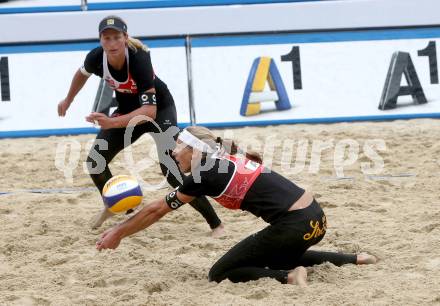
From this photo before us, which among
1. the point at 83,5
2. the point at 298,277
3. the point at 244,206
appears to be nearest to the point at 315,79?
the point at 83,5

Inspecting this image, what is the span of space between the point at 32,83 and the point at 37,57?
307 millimetres

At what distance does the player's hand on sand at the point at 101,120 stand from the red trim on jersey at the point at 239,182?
126cm

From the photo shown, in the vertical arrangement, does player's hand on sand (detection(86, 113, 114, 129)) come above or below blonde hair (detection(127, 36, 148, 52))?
below

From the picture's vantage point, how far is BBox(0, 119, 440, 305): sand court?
15.0 feet

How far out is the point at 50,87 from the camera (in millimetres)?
9453

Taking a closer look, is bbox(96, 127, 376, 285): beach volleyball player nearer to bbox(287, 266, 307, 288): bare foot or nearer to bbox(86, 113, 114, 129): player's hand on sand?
bbox(287, 266, 307, 288): bare foot

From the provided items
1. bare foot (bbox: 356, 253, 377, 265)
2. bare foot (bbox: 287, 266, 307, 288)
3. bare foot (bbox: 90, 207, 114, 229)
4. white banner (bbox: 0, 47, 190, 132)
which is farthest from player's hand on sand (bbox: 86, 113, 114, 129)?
white banner (bbox: 0, 47, 190, 132)

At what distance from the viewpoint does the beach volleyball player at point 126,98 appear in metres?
5.82

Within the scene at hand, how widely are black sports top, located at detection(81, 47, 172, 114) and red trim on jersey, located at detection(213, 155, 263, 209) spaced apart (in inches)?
54.4

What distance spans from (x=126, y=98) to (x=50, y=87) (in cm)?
352

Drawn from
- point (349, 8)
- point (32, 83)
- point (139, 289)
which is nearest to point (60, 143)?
point (32, 83)

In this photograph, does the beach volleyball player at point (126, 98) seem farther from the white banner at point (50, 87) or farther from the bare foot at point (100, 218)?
the white banner at point (50, 87)

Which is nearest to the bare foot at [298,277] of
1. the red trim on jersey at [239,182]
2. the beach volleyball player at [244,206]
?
the beach volleyball player at [244,206]

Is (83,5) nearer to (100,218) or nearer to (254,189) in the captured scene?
(100,218)
